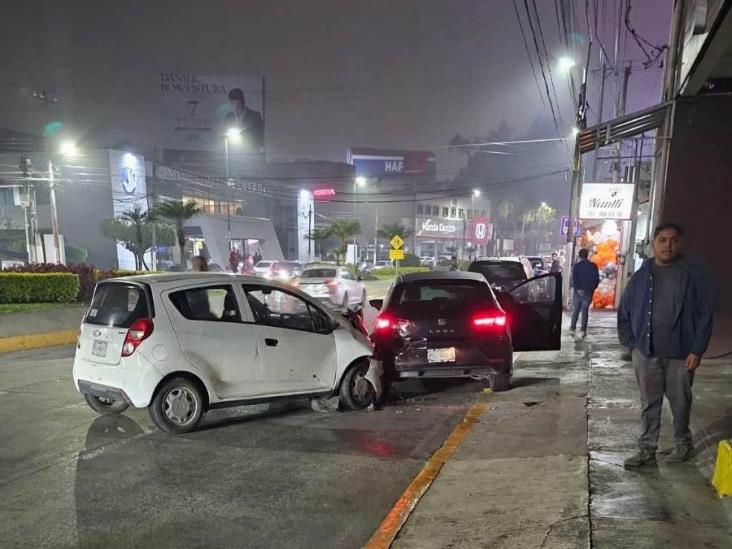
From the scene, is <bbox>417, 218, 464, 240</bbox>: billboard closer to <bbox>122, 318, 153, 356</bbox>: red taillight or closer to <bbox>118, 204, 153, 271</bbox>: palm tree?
<bbox>118, 204, 153, 271</bbox>: palm tree

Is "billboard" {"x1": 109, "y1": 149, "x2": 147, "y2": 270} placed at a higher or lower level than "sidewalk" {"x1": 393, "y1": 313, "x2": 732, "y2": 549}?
higher

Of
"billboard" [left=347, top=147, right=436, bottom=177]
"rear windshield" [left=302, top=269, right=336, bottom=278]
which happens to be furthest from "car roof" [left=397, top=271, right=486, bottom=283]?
"billboard" [left=347, top=147, right=436, bottom=177]

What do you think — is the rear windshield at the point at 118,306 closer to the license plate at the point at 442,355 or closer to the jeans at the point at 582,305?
the license plate at the point at 442,355

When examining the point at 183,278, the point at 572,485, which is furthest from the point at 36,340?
the point at 572,485

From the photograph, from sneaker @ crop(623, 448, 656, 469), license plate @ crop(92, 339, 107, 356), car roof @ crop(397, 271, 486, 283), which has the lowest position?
sneaker @ crop(623, 448, 656, 469)

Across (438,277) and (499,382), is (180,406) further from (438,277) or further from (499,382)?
(499,382)

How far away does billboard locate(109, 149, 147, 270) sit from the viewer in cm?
3844

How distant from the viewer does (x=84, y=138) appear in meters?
43.8

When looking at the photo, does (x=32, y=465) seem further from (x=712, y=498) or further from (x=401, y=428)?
(x=712, y=498)

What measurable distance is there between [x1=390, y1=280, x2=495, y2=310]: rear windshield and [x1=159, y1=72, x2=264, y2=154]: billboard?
56.1 meters

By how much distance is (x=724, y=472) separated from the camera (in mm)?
3645

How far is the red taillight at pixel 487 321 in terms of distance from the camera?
6.92 metres

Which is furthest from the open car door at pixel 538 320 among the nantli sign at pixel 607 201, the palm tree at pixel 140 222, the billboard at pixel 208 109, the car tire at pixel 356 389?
the billboard at pixel 208 109

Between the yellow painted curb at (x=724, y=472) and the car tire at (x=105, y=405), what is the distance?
5676mm
